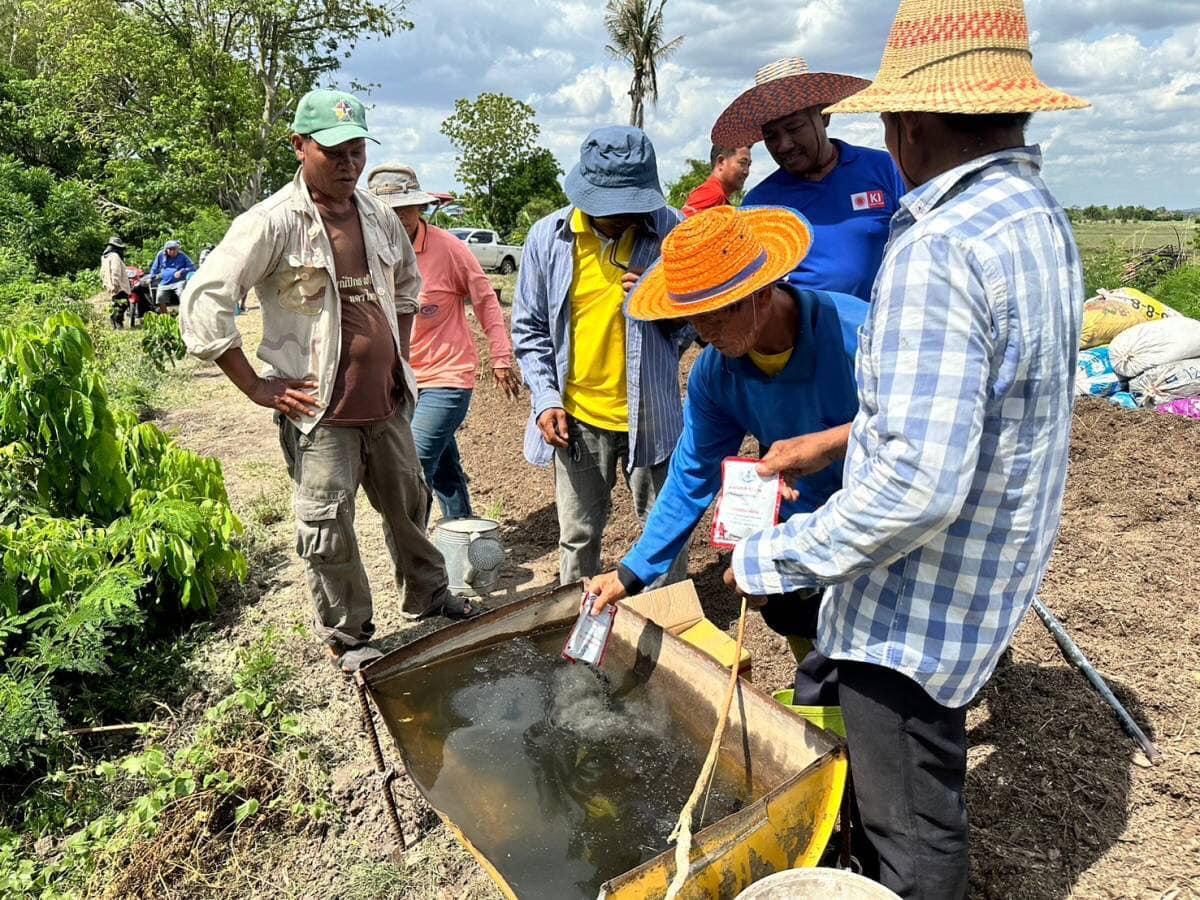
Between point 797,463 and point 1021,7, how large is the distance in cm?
100

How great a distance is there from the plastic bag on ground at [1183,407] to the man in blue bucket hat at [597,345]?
4.06 m

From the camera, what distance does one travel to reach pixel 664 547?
Result: 7.57ft

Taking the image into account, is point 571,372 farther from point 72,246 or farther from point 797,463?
point 72,246

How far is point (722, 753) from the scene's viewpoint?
6.99ft

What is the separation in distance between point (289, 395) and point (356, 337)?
0.32m

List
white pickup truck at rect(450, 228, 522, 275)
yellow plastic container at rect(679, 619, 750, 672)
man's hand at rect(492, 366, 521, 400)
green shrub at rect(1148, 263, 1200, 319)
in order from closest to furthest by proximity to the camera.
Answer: yellow plastic container at rect(679, 619, 750, 672), man's hand at rect(492, 366, 521, 400), green shrub at rect(1148, 263, 1200, 319), white pickup truck at rect(450, 228, 522, 275)

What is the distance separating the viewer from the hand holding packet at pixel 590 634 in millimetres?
2352

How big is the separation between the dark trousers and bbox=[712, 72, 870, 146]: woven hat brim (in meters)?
2.06

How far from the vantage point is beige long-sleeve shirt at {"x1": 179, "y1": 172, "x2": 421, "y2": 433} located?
2.77 m

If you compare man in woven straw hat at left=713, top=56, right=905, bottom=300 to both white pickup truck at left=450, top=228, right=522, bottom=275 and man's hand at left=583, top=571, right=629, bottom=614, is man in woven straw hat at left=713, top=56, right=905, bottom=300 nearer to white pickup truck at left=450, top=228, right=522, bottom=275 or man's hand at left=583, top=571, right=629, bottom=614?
man's hand at left=583, top=571, right=629, bottom=614

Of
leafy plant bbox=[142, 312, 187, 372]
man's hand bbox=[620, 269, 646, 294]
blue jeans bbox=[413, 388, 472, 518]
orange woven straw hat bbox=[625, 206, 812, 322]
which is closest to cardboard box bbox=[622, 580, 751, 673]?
orange woven straw hat bbox=[625, 206, 812, 322]

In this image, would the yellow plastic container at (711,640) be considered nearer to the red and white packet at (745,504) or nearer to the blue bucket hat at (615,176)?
the red and white packet at (745,504)

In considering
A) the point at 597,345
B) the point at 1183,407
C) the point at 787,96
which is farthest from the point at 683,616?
the point at 1183,407

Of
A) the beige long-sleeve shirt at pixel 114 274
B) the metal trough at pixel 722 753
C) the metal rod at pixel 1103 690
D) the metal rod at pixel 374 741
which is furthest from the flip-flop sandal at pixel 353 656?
the beige long-sleeve shirt at pixel 114 274
